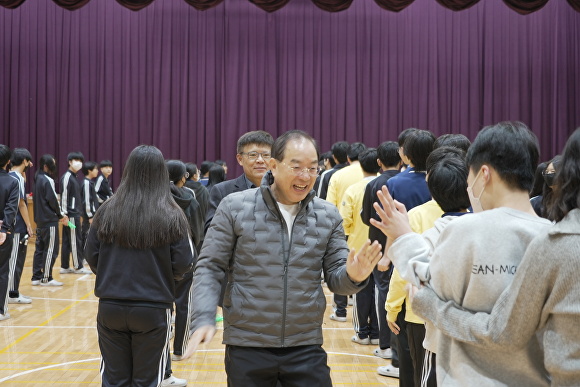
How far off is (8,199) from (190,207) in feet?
8.16

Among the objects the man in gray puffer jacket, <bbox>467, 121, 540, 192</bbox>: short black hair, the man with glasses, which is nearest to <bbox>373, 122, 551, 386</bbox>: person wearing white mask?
<bbox>467, 121, 540, 192</bbox>: short black hair

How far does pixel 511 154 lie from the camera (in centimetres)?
214

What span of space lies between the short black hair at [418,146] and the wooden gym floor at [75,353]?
1872mm

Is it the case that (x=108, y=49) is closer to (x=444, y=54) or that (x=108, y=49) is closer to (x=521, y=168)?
(x=444, y=54)

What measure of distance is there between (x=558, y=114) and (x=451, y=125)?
238 centimetres

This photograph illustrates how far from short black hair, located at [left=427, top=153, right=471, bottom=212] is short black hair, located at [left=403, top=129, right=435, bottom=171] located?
1.37 meters

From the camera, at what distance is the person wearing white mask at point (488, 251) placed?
1.97m

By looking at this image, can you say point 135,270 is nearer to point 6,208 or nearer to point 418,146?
point 418,146

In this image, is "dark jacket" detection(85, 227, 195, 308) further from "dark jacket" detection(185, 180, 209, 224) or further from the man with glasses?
"dark jacket" detection(185, 180, 209, 224)

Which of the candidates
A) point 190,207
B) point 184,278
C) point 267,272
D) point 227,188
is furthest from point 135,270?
point 190,207

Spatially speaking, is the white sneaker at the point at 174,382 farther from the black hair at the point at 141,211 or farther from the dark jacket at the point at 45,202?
the dark jacket at the point at 45,202

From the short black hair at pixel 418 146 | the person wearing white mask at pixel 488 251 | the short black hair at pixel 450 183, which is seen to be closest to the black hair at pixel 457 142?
the short black hair at pixel 418 146

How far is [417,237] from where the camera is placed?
2.31 meters

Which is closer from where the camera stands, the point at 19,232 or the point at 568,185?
the point at 568,185
